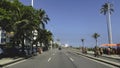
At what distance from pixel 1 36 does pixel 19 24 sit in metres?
97.4

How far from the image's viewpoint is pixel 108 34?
81.2 meters

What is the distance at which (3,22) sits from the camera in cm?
3359

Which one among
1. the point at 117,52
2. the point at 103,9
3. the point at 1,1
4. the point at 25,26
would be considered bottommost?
the point at 117,52

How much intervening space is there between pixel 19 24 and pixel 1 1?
4.68 meters

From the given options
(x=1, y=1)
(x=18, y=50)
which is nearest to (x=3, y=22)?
(x=1, y=1)

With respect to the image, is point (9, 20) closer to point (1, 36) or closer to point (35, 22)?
point (35, 22)

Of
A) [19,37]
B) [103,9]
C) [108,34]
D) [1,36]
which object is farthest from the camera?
[1,36]

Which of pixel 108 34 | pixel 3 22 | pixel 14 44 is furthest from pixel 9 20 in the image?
pixel 108 34

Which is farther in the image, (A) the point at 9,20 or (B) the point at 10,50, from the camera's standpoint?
(B) the point at 10,50

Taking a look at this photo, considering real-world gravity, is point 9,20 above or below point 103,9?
below

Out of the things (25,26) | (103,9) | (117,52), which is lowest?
(117,52)

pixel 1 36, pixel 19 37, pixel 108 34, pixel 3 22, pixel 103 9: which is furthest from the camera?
pixel 1 36

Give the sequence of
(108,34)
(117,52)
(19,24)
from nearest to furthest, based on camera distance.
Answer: (19,24) → (117,52) → (108,34)

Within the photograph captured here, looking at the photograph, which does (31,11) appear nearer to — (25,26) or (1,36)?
(25,26)
